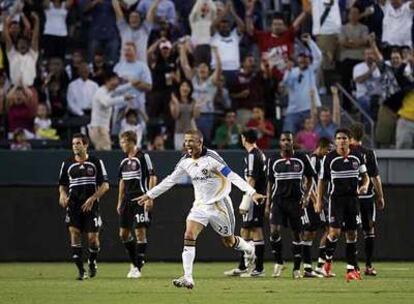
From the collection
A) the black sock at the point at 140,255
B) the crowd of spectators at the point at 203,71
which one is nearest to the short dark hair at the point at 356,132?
the black sock at the point at 140,255

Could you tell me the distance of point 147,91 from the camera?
91.5 ft

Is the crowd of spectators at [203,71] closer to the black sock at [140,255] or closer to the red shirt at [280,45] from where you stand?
the red shirt at [280,45]

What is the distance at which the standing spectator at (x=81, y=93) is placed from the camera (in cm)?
2781

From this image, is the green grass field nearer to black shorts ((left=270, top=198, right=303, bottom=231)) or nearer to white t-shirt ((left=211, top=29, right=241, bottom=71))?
black shorts ((left=270, top=198, right=303, bottom=231))

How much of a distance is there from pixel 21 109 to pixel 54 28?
2.42 meters

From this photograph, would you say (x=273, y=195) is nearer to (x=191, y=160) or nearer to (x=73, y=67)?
(x=191, y=160)

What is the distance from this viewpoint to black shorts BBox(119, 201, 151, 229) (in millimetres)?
21141

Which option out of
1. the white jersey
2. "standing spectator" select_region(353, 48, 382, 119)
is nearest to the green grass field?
the white jersey

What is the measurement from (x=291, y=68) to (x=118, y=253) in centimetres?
546

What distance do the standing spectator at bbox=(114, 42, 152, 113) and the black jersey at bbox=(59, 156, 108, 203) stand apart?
7.05m

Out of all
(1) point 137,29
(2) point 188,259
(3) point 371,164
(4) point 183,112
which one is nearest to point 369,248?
(3) point 371,164

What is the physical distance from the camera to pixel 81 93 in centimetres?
2791

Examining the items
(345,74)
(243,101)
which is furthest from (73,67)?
(345,74)

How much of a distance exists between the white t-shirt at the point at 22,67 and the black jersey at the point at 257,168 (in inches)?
319
